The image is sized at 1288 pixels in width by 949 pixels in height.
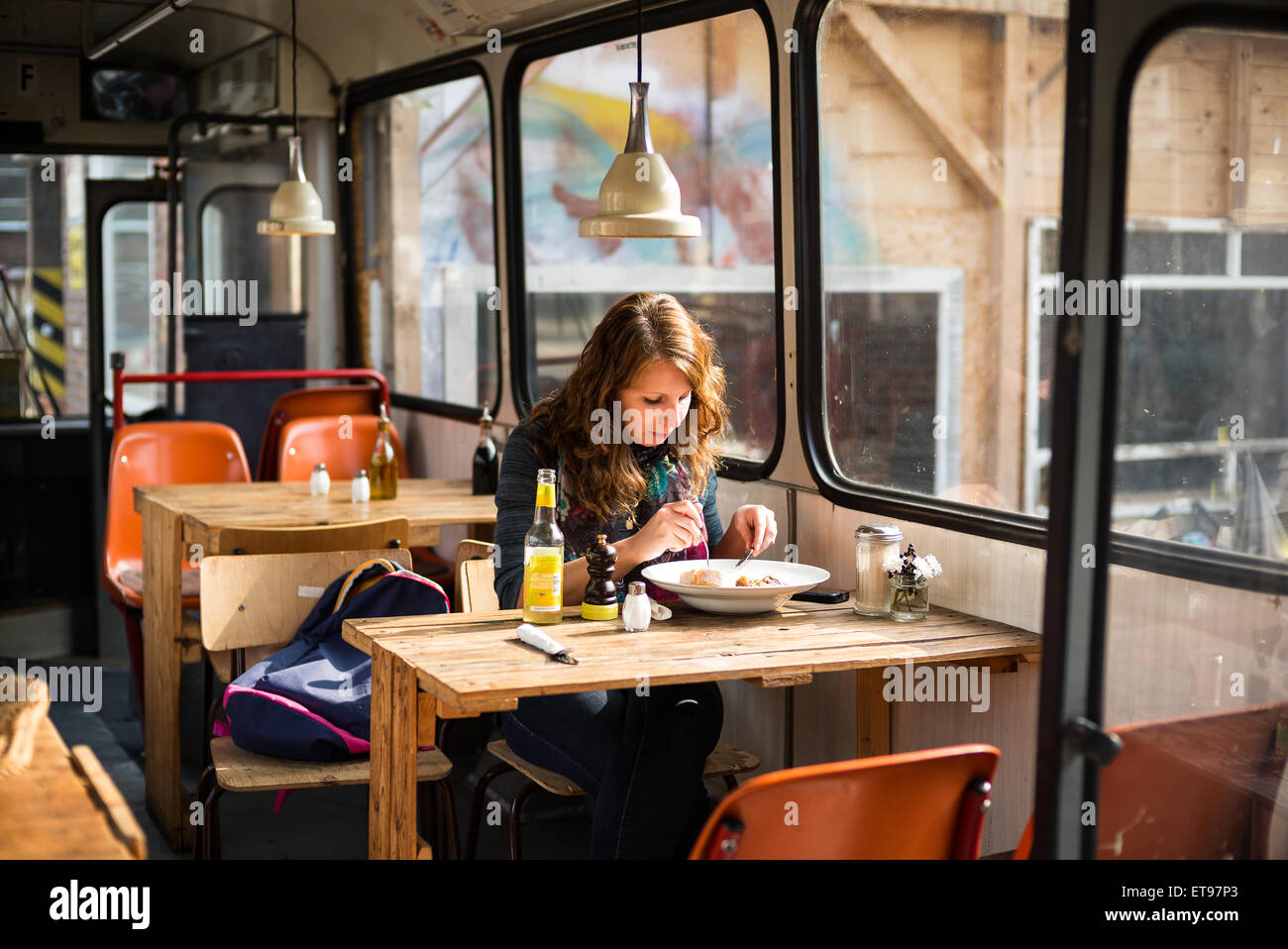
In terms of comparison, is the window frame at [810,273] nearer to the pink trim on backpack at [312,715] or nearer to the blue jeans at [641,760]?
the blue jeans at [641,760]

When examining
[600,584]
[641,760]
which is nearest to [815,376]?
[600,584]

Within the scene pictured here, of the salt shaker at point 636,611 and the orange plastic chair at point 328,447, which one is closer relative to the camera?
the salt shaker at point 636,611

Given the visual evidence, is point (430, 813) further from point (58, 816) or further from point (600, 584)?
point (58, 816)

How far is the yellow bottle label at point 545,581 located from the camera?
106 inches

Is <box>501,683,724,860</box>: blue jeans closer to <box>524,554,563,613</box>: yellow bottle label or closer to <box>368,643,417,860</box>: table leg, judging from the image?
<box>524,554,563,613</box>: yellow bottle label

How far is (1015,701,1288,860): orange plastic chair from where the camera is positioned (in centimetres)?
159

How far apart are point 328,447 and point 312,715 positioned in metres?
2.70

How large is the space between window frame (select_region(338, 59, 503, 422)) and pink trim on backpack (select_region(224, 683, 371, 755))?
2.67 metres

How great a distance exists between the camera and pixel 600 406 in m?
3.02

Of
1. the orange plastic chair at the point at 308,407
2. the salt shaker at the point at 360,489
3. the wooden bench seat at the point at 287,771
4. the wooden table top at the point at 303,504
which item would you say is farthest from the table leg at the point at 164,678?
the orange plastic chair at the point at 308,407

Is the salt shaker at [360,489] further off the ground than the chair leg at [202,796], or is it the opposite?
the salt shaker at [360,489]

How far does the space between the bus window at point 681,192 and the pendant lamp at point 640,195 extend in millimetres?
1025

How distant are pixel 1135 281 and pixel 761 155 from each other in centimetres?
267
